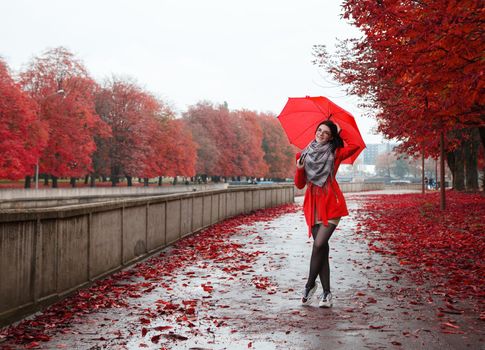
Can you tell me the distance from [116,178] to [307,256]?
5664 cm

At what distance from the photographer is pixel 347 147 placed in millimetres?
7035

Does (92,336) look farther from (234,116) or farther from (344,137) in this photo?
(234,116)

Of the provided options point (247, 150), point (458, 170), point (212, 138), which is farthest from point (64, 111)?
point (247, 150)

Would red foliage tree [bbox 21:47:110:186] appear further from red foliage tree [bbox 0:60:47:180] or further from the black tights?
A: the black tights

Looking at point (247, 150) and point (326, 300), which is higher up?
point (247, 150)

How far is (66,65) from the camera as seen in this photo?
2343 inches

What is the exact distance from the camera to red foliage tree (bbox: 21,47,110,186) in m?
54.8

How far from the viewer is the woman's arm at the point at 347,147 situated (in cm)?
693

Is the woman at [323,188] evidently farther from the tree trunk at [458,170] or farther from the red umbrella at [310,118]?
the tree trunk at [458,170]

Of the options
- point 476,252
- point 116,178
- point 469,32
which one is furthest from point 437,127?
point 116,178

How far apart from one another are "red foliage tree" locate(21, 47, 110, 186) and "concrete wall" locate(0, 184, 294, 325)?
4358 cm

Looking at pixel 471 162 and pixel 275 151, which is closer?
pixel 471 162

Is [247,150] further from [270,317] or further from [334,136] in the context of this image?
[270,317]

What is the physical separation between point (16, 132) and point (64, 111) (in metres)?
9.63
